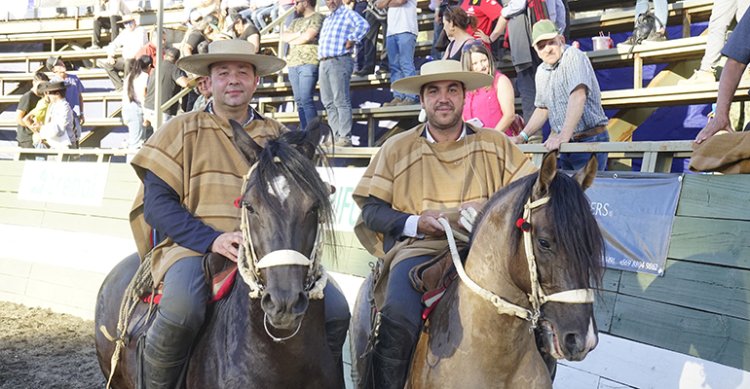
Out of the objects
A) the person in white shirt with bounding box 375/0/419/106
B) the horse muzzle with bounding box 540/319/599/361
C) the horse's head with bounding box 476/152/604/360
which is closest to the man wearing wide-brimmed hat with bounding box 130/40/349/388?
the horse's head with bounding box 476/152/604/360

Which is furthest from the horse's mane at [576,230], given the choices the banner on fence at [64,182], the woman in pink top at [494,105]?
the banner on fence at [64,182]

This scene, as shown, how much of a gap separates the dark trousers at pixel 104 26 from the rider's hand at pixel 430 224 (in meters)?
13.8

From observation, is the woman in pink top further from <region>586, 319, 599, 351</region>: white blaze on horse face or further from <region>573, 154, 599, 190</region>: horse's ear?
<region>586, 319, 599, 351</region>: white blaze on horse face

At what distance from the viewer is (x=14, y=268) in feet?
30.9

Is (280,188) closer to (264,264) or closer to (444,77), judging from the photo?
(264,264)

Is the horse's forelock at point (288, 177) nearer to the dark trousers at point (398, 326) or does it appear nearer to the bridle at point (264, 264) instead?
the bridle at point (264, 264)

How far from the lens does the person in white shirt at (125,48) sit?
40.9 ft

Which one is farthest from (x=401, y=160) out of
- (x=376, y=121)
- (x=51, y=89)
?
(x=51, y=89)

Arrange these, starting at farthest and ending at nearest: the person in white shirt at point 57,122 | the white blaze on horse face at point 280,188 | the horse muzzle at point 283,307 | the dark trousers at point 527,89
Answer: the person in white shirt at point 57,122, the dark trousers at point 527,89, the white blaze on horse face at point 280,188, the horse muzzle at point 283,307

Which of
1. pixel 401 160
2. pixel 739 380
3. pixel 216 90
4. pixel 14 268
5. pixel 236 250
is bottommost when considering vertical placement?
pixel 14 268

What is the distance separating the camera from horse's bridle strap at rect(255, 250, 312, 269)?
2.78 metres

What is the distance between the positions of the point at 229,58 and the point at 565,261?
2092 mm

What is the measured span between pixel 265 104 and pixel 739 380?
882 cm

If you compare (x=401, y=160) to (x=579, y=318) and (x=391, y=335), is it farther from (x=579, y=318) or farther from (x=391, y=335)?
(x=579, y=318)
